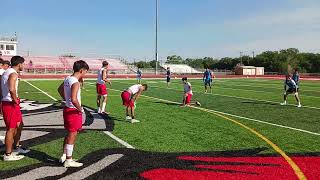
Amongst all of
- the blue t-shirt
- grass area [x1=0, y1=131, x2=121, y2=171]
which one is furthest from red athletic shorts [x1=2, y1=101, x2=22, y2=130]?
the blue t-shirt

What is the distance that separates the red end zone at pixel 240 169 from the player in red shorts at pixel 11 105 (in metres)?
2.70

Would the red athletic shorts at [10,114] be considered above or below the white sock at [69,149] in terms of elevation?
above

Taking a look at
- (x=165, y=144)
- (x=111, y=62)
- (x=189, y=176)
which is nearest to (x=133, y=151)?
(x=165, y=144)

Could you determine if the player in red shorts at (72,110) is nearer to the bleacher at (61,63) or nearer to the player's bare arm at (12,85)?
the player's bare arm at (12,85)

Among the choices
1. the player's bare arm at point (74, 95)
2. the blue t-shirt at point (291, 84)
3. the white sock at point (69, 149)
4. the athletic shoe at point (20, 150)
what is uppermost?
the player's bare arm at point (74, 95)

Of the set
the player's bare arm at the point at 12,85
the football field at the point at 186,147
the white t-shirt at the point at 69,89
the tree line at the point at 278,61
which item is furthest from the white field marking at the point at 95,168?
the tree line at the point at 278,61

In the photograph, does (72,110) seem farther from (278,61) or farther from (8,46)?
(278,61)

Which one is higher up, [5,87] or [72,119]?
[5,87]

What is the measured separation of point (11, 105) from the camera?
747 centimetres

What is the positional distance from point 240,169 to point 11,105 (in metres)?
4.35

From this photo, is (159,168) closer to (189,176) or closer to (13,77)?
(189,176)

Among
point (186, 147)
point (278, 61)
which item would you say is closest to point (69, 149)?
point (186, 147)

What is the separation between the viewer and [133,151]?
7934 mm

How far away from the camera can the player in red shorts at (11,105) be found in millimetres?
7239
